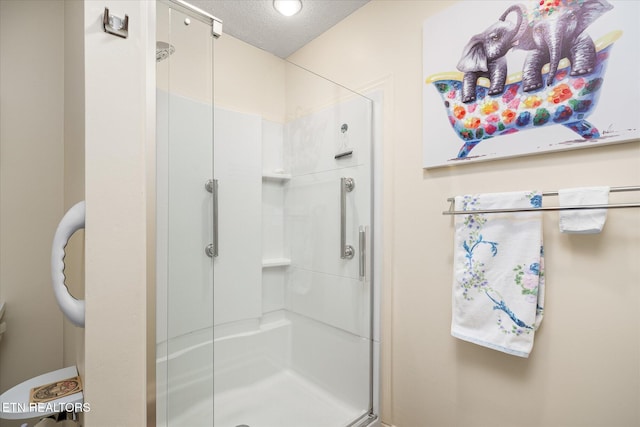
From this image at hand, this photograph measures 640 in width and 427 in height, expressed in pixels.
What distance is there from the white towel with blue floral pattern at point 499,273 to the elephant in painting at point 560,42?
415 mm

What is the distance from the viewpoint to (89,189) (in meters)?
0.68

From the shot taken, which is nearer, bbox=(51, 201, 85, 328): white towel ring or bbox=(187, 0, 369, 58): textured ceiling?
bbox=(51, 201, 85, 328): white towel ring

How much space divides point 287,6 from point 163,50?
1.01 metres

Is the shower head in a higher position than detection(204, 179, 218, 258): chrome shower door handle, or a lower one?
higher

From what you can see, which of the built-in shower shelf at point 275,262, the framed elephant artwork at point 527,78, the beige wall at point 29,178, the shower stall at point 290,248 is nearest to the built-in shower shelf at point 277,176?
the shower stall at point 290,248

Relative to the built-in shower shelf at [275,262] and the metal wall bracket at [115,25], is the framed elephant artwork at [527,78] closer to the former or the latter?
the built-in shower shelf at [275,262]

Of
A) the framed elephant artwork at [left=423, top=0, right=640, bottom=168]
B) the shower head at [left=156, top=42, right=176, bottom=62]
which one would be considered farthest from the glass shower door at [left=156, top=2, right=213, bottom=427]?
the framed elephant artwork at [left=423, top=0, right=640, bottom=168]

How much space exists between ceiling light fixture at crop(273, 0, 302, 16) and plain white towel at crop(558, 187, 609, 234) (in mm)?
1543

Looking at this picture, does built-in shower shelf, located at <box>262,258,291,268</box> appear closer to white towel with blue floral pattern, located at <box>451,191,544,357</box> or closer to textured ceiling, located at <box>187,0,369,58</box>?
white towel with blue floral pattern, located at <box>451,191,544,357</box>

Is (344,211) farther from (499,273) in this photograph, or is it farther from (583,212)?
(583,212)

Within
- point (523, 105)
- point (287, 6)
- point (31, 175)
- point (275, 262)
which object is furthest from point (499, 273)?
point (31, 175)

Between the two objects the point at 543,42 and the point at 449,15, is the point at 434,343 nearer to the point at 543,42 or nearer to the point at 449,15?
the point at 543,42

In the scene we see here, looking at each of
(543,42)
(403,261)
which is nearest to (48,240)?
(403,261)

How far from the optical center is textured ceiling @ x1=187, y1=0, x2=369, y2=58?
155 cm
